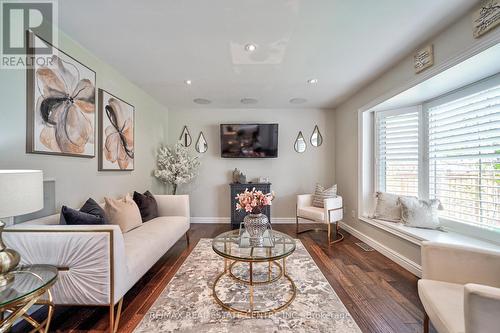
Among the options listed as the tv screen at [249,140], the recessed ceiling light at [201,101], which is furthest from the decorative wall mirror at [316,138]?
the recessed ceiling light at [201,101]

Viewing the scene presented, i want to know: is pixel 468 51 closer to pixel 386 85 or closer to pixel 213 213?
pixel 386 85

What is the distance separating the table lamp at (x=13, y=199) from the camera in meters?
1.07

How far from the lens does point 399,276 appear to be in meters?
2.17

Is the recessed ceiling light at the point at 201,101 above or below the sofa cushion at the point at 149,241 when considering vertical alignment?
above

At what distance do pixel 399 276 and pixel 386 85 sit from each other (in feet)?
7.64

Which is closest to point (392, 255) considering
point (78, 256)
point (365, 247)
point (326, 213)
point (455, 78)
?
point (365, 247)

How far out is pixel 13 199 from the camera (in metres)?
1.10

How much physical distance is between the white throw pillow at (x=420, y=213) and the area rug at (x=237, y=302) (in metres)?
1.36

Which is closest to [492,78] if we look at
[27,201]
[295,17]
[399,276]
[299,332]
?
[295,17]

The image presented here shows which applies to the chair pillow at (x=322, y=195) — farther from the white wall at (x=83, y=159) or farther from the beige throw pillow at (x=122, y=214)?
the white wall at (x=83, y=159)

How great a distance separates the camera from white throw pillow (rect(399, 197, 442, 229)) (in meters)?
2.38

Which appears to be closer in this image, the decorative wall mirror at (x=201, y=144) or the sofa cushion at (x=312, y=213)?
the sofa cushion at (x=312, y=213)

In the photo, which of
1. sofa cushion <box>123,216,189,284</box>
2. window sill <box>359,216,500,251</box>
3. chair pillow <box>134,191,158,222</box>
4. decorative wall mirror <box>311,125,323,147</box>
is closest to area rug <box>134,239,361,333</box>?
sofa cushion <box>123,216,189,284</box>

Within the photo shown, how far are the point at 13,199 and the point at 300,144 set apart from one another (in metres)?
4.04
